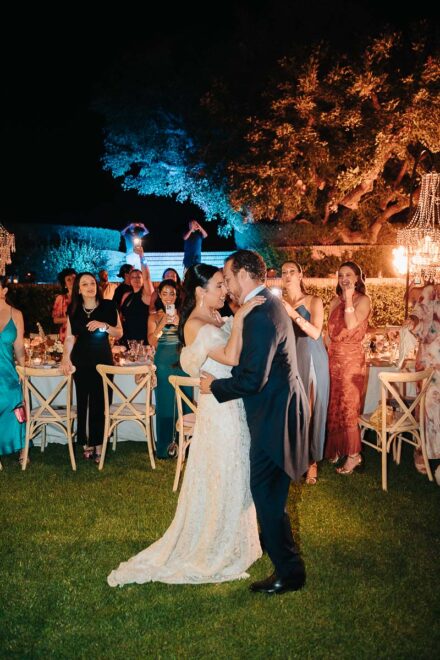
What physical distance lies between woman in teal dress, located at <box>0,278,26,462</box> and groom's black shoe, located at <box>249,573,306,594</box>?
11.0ft

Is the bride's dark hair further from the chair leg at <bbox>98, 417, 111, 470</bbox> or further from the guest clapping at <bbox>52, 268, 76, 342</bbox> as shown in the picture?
the guest clapping at <bbox>52, 268, 76, 342</bbox>

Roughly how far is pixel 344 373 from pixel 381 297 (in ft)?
25.9

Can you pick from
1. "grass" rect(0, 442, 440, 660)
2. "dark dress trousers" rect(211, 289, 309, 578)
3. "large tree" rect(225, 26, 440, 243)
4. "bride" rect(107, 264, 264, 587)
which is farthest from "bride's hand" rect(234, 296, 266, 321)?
"large tree" rect(225, 26, 440, 243)

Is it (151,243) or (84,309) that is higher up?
(151,243)

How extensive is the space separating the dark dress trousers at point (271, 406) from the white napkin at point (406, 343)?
3.08 meters

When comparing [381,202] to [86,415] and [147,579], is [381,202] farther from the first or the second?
[147,579]

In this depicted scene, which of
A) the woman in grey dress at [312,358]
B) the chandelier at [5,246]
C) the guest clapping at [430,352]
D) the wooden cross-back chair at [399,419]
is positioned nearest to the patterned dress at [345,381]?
the wooden cross-back chair at [399,419]

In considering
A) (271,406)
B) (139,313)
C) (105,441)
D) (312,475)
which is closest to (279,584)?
(271,406)

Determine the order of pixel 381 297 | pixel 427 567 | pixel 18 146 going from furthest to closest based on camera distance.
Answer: pixel 18 146 → pixel 381 297 → pixel 427 567

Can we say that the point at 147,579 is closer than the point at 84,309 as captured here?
Yes

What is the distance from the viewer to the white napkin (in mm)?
6211

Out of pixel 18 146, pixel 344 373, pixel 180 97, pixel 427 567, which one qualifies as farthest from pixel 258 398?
pixel 18 146

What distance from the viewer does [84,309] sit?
20.4 feet

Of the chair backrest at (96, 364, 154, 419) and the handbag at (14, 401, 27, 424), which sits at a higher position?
the chair backrest at (96, 364, 154, 419)
